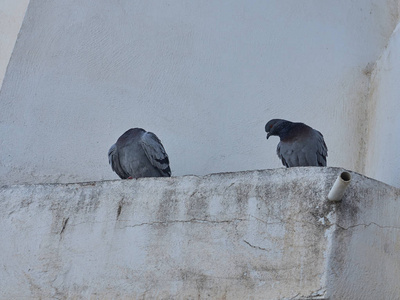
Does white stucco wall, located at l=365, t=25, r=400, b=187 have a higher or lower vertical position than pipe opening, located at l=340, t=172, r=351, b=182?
→ higher

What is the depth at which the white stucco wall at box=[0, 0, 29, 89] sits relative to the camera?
907cm

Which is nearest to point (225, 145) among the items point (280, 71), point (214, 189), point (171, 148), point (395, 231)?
point (171, 148)

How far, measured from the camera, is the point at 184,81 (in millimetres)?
8820

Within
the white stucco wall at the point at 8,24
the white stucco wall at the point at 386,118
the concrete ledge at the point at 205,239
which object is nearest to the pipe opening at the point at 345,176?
the concrete ledge at the point at 205,239

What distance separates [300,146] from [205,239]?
1806 millimetres

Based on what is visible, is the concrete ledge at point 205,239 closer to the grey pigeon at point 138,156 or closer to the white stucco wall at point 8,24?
Result: the grey pigeon at point 138,156

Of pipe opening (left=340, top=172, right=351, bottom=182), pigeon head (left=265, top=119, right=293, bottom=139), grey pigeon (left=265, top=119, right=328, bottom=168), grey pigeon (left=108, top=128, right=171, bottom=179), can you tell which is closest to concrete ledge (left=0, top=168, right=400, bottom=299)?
pipe opening (left=340, top=172, right=351, bottom=182)

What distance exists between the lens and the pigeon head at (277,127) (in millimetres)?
7930

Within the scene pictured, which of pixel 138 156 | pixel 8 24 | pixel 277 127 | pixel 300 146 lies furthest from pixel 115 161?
pixel 8 24

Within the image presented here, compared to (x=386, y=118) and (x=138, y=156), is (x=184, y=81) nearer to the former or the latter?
(x=138, y=156)

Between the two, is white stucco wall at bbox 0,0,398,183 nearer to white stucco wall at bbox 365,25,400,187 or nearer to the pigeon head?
white stucco wall at bbox 365,25,400,187

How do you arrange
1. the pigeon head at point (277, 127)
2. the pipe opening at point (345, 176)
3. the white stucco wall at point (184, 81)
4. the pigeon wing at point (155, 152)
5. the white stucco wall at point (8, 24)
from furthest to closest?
the white stucco wall at point (8, 24) < the white stucco wall at point (184, 81) < the pigeon head at point (277, 127) < the pigeon wing at point (155, 152) < the pipe opening at point (345, 176)

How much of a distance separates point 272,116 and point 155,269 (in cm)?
293

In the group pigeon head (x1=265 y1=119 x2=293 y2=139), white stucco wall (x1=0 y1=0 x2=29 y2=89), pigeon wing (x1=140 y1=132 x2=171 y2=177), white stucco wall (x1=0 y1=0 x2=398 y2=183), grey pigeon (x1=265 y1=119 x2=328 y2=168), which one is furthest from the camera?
white stucco wall (x1=0 y1=0 x2=29 y2=89)
